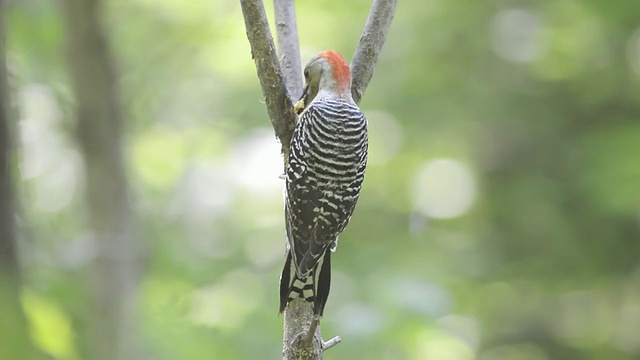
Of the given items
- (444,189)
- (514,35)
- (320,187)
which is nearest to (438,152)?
(444,189)

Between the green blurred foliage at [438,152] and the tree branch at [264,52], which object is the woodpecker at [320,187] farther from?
the green blurred foliage at [438,152]

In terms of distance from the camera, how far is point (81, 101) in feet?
19.6

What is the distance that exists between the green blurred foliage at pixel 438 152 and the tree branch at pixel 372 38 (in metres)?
2.80

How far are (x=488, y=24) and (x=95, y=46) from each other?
178 inches

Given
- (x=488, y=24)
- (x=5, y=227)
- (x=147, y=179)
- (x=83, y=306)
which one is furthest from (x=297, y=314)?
(x=147, y=179)

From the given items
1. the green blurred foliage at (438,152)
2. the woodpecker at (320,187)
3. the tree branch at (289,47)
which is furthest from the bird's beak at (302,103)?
the green blurred foliage at (438,152)

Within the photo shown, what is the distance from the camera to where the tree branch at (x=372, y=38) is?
407 cm

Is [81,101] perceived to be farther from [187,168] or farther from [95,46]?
[187,168]

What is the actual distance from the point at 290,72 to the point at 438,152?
4.77m

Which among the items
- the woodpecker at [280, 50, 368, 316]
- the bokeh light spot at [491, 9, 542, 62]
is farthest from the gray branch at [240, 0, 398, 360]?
the bokeh light spot at [491, 9, 542, 62]

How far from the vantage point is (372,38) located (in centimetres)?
407

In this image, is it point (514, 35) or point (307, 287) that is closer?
point (307, 287)

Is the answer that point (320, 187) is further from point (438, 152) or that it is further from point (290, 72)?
point (438, 152)

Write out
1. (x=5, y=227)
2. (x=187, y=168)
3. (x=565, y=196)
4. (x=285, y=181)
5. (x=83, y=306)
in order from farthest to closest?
(x=187, y=168)
(x=565, y=196)
(x=83, y=306)
(x=285, y=181)
(x=5, y=227)
